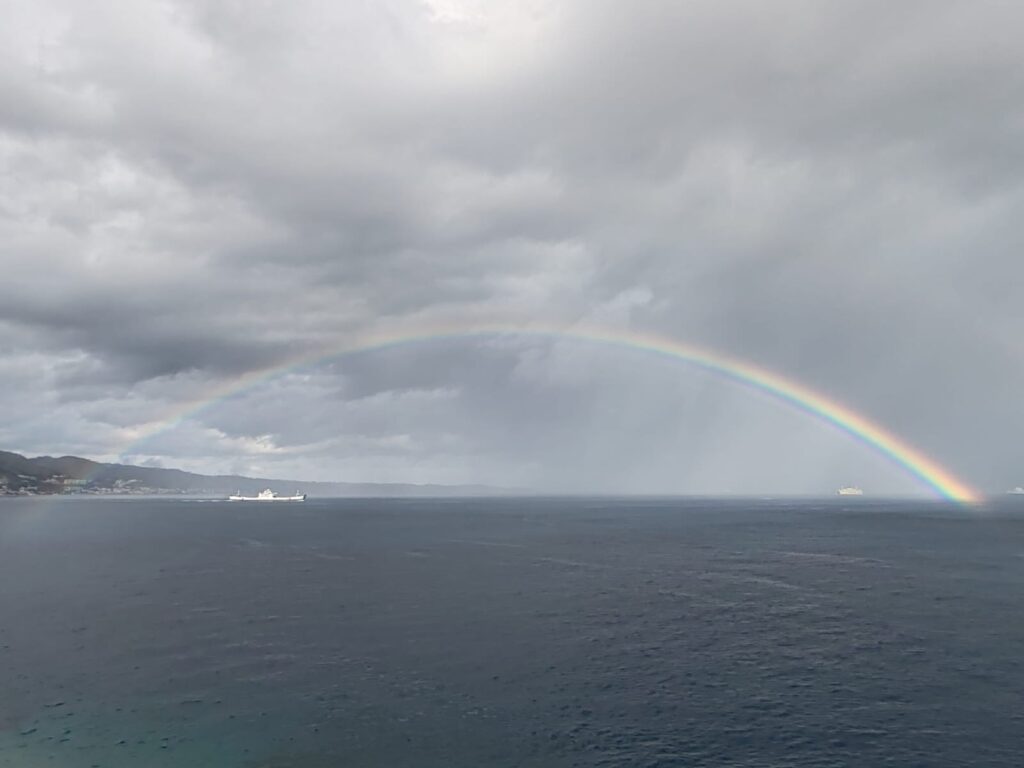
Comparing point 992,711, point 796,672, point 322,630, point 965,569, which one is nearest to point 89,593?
point 322,630

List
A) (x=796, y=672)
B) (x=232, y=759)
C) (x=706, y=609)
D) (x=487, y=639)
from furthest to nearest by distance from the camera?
1. (x=706, y=609)
2. (x=487, y=639)
3. (x=796, y=672)
4. (x=232, y=759)

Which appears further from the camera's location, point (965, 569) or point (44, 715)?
point (965, 569)

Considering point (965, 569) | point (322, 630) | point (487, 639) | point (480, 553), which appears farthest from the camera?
point (480, 553)

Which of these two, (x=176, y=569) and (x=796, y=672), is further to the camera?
(x=176, y=569)

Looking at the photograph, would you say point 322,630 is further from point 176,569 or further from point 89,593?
point 176,569

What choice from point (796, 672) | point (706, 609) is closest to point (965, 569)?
point (706, 609)

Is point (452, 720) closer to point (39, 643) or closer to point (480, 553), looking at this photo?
point (39, 643)
